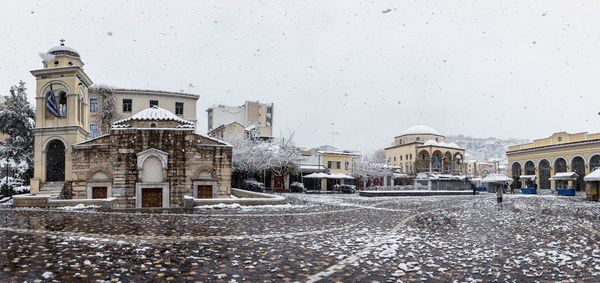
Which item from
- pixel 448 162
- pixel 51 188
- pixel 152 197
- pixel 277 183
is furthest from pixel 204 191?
pixel 448 162

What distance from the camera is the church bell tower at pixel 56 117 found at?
89.2ft

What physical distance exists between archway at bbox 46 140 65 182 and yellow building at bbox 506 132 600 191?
54.3 metres

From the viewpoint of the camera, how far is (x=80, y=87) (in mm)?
29000

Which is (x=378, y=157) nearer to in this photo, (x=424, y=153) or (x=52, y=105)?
(x=424, y=153)

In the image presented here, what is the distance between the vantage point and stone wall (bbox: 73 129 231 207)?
23344 mm

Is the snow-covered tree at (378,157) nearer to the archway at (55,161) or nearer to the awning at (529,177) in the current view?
the awning at (529,177)

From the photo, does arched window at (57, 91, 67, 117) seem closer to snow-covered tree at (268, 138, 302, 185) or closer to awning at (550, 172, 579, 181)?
snow-covered tree at (268, 138, 302, 185)

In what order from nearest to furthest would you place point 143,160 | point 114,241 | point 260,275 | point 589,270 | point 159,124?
point 260,275, point 589,270, point 114,241, point 143,160, point 159,124

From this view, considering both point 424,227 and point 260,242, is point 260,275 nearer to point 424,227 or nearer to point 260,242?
point 260,242

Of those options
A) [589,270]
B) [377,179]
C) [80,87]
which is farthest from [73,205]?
[377,179]

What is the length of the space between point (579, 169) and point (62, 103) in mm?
57382

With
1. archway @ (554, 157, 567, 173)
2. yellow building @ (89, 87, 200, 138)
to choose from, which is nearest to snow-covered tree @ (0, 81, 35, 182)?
yellow building @ (89, 87, 200, 138)

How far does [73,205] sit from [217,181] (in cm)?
821

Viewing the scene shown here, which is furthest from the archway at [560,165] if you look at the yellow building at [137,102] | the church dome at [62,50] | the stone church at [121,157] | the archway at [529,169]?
the church dome at [62,50]
